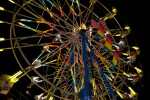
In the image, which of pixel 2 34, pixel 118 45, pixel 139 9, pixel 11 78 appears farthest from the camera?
pixel 139 9

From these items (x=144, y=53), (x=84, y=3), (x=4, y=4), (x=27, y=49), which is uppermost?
(x=4, y=4)

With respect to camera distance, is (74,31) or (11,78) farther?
(74,31)

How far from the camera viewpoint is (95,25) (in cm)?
719

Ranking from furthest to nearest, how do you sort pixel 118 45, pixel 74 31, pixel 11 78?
pixel 118 45 → pixel 74 31 → pixel 11 78

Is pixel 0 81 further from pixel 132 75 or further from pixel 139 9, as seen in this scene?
pixel 139 9

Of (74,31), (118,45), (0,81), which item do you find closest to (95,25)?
(74,31)

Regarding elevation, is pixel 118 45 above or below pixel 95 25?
below

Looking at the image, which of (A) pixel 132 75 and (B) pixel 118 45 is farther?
(B) pixel 118 45

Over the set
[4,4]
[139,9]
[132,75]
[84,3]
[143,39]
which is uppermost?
[4,4]

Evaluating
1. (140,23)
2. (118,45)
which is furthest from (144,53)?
(118,45)

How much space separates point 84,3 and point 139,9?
202 inches

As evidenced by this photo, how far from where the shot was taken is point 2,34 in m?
10.8

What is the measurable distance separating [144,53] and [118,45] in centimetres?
378

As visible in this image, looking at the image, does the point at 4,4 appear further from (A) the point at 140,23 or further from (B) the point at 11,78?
(A) the point at 140,23
